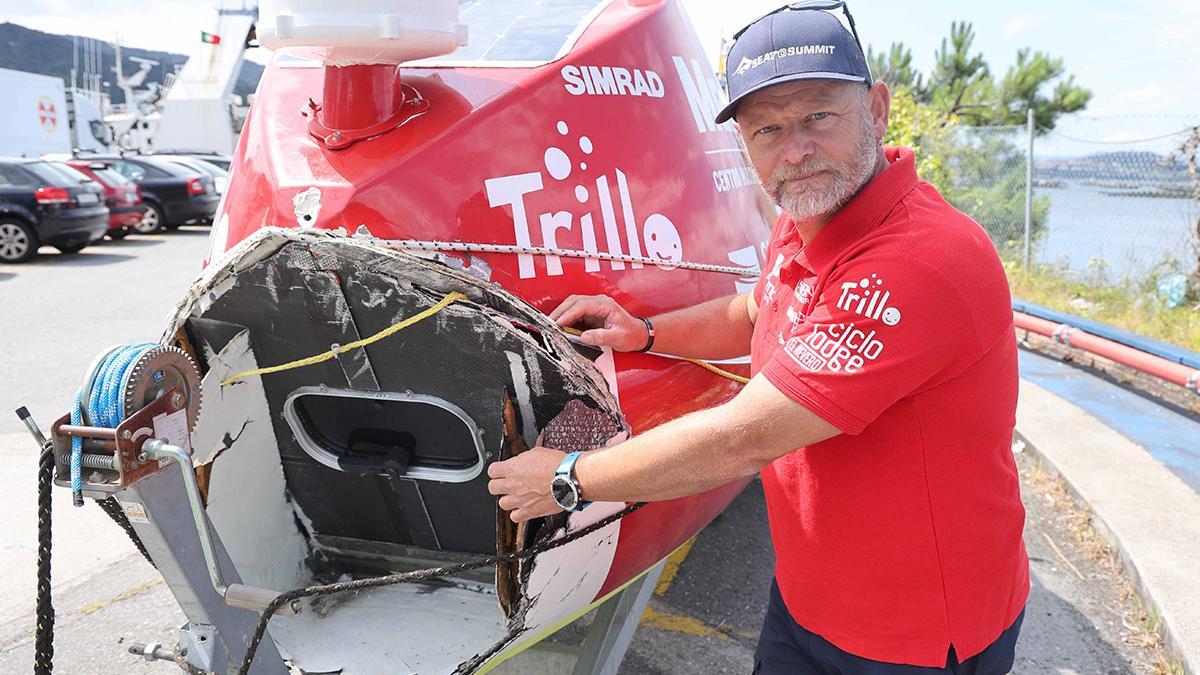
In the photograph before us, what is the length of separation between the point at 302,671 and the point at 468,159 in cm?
154

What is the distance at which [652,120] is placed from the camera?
2.81 meters

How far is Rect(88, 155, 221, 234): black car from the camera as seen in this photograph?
17.2m

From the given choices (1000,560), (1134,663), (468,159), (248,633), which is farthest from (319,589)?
(1134,663)

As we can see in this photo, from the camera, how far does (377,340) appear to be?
97.9 inches

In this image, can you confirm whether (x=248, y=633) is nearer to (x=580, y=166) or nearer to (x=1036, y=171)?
(x=580, y=166)

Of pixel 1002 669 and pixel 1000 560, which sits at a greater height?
pixel 1000 560

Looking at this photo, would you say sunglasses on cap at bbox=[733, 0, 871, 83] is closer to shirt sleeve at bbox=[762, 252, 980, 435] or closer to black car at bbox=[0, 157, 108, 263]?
shirt sleeve at bbox=[762, 252, 980, 435]

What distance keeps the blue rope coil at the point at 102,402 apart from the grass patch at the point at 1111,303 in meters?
7.59

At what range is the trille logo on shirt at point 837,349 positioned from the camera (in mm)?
1642

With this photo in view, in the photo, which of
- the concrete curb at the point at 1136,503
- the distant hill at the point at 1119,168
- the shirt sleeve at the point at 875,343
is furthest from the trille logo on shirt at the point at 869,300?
the distant hill at the point at 1119,168

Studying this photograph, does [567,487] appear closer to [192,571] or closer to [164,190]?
[192,571]

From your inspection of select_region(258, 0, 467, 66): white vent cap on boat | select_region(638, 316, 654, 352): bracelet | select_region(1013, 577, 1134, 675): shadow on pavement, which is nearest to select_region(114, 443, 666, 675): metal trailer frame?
select_region(258, 0, 467, 66): white vent cap on boat

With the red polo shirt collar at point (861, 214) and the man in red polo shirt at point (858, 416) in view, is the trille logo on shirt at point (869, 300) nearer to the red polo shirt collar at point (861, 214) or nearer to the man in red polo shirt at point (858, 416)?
the man in red polo shirt at point (858, 416)

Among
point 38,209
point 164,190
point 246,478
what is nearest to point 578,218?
point 246,478
